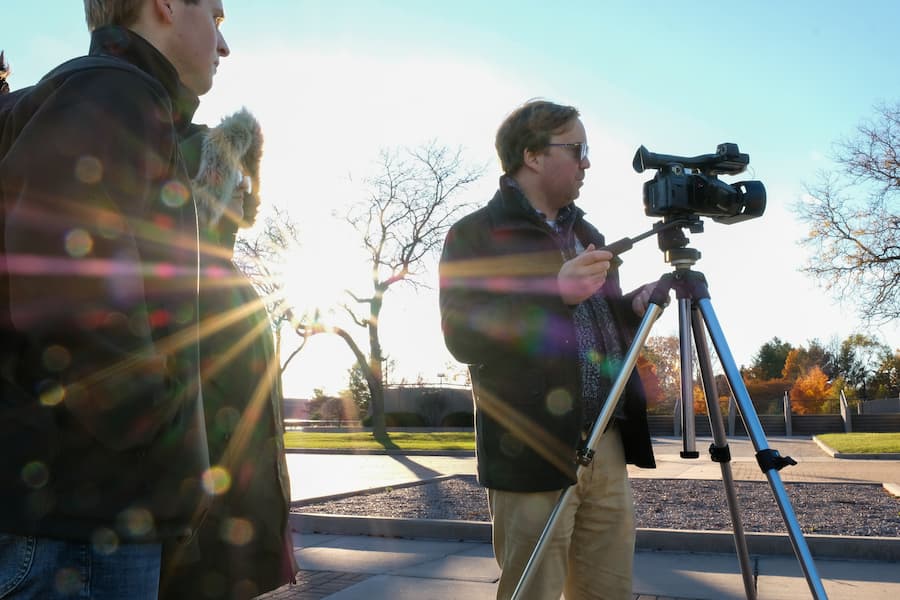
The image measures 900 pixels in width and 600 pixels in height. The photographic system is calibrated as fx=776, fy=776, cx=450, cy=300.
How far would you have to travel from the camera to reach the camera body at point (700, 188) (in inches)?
92.7

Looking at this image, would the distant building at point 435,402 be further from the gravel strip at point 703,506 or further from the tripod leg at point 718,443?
the tripod leg at point 718,443

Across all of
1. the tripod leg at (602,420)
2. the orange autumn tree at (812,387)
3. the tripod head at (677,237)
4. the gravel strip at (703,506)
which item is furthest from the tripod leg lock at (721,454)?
the orange autumn tree at (812,387)

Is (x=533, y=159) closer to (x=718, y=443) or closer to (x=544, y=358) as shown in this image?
(x=544, y=358)

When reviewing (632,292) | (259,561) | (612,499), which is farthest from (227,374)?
(632,292)

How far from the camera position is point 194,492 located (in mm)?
1190

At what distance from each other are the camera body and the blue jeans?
5.85 feet

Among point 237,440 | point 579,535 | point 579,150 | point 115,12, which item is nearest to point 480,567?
point 579,535

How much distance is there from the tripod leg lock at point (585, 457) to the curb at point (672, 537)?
10.8ft

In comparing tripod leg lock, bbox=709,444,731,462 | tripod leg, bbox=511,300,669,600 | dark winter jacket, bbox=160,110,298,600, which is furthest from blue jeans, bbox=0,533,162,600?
tripod leg lock, bbox=709,444,731,462

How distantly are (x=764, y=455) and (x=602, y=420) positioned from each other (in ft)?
1.48

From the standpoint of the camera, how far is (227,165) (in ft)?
6.63

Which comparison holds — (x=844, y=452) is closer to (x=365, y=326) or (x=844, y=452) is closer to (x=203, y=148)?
(x=203, y=148)

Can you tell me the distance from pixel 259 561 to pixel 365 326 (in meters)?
27.9

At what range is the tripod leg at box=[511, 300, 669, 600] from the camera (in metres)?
2.11
